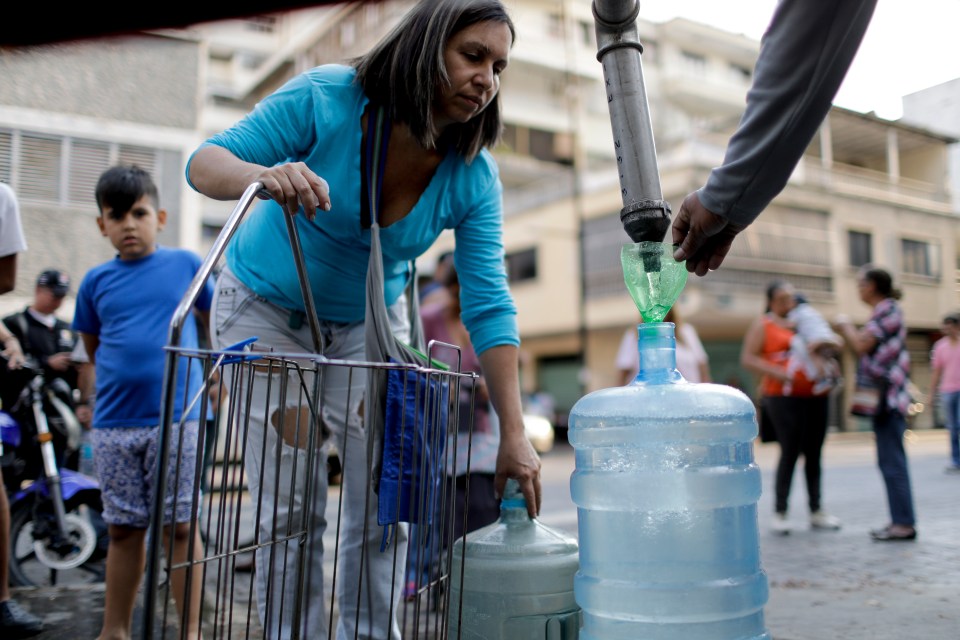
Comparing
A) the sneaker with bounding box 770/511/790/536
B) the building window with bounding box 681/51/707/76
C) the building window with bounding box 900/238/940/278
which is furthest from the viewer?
the building window with bounding box 681/51/707/76

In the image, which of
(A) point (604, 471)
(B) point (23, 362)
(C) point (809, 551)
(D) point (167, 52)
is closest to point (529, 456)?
(A) point (604, 471)

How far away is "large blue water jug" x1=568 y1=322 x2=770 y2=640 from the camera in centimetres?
200

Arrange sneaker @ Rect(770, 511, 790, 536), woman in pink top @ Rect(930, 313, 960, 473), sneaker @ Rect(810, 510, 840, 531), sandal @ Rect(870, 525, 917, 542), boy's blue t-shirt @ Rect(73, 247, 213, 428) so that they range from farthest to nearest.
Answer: woman in pink top @ Rect(930, 313, 960, 473) → sneaker @ Rect(810, 510, 840, 531) → sneaker @ Rect(770, 511, 790, 536) → sandal @ Rect(870, 525, 917, 542) → boy's blue t-shirt @ Rect(73, 247, 213, 428)

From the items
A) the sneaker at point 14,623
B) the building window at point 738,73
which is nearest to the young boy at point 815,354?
the sneaker at point 14,623

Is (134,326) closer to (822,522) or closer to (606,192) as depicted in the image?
(822,522)

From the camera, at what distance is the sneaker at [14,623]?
9.70 feet

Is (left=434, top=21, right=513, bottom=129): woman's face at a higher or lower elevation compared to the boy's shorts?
higher

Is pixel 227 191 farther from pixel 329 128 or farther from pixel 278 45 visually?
pixel 278 45

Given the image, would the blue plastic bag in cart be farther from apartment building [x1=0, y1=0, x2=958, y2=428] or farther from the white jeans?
apartment building [x1=0, y1=0, x2=958, y2=428]

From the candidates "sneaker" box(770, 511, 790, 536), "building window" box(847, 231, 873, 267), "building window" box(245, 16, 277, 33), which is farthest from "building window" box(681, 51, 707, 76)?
"sneaker" box(770, 511, 790, 536)

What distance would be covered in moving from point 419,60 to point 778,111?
94 centimetres

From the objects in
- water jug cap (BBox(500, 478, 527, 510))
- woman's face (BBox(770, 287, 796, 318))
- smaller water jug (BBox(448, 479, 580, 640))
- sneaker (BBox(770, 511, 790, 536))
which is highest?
woman's face (BBox(770, 287, 796, 318))

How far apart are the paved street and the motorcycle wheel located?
203 millimetres

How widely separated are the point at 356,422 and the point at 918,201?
24.5 metres
